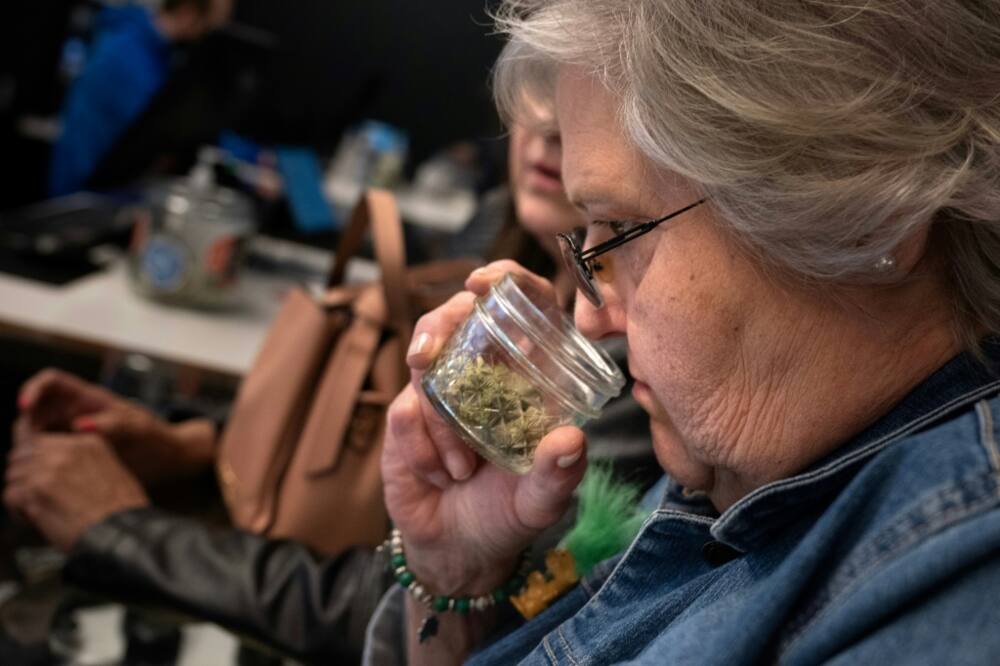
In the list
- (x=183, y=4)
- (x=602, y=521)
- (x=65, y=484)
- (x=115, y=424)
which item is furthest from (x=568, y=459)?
(x=183, y=4)

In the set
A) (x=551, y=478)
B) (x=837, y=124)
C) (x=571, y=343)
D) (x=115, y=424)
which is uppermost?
(x=837, y=124)

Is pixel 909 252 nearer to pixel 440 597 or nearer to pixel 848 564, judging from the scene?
pixel 848 564

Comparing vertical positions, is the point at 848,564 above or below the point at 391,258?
above

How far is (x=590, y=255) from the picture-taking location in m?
0.84

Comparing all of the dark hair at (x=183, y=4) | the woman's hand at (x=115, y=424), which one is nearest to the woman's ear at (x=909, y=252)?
the woman's hand at (x=115, y=424)

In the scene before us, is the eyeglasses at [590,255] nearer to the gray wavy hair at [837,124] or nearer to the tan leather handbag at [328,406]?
the gray wavy hair at [837,124]

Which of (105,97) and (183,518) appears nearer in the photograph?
(183,518)

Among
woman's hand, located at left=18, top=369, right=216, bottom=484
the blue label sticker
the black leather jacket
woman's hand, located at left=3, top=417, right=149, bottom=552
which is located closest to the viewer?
the black leather jacket

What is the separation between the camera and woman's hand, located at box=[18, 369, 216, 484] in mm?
1695

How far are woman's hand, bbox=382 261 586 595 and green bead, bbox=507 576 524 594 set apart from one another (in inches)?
0.5

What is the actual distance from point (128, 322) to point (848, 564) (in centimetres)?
185

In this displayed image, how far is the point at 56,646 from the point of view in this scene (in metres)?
1.22

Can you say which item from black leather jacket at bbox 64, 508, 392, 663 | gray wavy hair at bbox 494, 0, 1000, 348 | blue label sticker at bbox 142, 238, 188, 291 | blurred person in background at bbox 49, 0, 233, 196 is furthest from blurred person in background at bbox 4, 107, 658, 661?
blurred person in background at bbox 49, 0, 233, 196

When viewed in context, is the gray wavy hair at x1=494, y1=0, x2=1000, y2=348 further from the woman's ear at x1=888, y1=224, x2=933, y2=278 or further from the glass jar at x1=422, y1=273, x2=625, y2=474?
the glass jar at x1=422, y1=273, x2=625, y2=474
